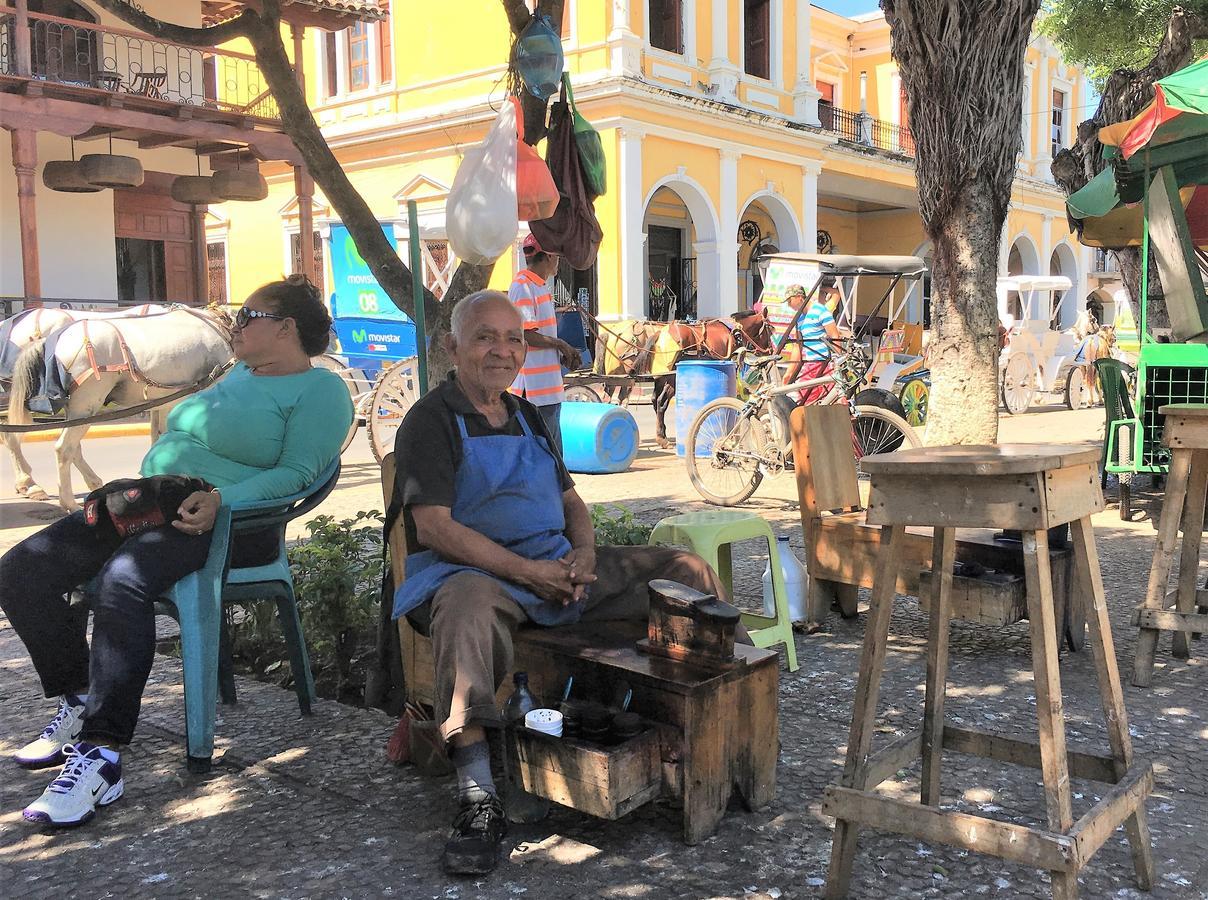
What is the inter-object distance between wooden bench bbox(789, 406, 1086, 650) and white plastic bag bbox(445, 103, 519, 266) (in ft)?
5.29

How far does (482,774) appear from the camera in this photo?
287 centimetres

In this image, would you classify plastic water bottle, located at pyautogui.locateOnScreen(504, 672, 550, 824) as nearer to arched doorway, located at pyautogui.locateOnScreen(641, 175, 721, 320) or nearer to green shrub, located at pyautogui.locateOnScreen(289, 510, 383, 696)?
green shrub, located at pyautogui.locateOnScreen(289, 510, 383, 696)

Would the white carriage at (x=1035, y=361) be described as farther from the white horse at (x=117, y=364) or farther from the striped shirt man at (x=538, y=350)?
the striped shirt man at (x=538, y=350)

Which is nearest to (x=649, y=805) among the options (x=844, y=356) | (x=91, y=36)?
(x=844, y=356)

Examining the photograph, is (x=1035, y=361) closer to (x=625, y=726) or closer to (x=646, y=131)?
(x=646, y=131)

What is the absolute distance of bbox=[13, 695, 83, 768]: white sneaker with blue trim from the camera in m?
3.42

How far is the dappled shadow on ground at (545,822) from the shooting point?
2.71 m

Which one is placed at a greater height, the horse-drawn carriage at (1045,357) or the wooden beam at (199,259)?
the wooden beam at (199,259)

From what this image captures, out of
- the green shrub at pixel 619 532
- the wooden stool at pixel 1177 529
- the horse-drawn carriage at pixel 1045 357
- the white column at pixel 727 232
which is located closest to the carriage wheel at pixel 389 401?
the green shrub at pixel 619 532

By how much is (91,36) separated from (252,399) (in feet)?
50.5

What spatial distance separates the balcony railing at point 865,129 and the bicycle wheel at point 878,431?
1906 cm

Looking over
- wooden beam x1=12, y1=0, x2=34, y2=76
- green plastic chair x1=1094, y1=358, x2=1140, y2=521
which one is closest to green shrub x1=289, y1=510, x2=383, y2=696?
green plastic chair x1=1094, y1=358, x2=1140, y2=521

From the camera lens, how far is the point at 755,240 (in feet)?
86.7

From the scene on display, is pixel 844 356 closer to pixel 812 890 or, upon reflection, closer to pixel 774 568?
pixel 774 568
